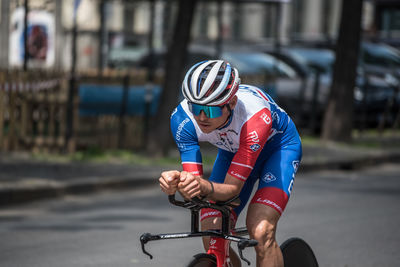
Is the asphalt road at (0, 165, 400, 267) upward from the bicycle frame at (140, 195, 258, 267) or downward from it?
downward

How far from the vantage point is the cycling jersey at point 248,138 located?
A: 4469mm

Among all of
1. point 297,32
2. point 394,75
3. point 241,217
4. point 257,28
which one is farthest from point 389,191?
point 297,32

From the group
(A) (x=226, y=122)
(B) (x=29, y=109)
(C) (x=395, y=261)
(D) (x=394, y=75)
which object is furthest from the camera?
(D) (x=394, y=75)

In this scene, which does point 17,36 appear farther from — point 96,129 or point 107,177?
point 107,177

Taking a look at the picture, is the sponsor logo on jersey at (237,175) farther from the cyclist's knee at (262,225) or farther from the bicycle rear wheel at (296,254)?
the bicycle rear wheel at (296,254)

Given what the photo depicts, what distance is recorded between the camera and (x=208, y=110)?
430cm

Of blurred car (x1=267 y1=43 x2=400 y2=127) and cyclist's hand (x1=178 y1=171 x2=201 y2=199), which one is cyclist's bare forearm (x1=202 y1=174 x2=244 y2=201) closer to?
cyclist's hand (x1=178 y1=171 x2=201 y2=199)

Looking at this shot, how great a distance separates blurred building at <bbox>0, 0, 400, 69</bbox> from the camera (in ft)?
58.0

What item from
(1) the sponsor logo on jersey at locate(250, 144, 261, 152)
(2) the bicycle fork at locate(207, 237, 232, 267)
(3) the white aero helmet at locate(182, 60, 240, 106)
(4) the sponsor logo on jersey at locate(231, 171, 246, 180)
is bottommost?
(2) the bicycle fork at locate(207, 237, 232, 267)

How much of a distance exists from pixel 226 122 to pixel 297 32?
4376 cm

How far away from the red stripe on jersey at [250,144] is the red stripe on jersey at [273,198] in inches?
12.3

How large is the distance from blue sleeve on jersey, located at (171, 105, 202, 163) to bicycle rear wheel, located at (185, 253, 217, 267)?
0.51 meters

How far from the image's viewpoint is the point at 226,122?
4496mm

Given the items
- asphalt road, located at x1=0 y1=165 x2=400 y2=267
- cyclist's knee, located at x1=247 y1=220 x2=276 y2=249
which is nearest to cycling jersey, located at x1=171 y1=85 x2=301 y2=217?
cyclist's knee, located at x1=247 y1=220 x2=276 y2=249
